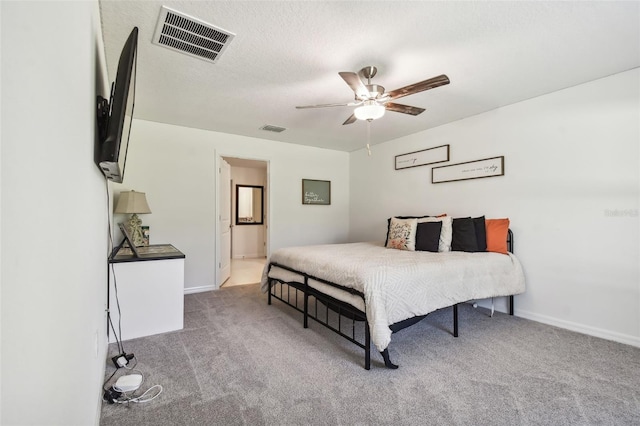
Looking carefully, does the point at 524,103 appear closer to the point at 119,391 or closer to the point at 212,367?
the point at 212,367

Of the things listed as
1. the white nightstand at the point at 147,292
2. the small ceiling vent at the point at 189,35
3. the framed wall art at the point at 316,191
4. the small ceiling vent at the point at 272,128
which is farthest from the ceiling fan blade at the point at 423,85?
the framed wall art at the point at 316,191

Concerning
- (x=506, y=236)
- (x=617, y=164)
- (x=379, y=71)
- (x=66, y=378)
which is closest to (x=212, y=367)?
(x=66, y=378)

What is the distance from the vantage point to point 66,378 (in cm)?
82

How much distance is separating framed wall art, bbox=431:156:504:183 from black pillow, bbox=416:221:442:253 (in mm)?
829

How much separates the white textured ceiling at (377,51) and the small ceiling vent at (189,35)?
0.17 feet

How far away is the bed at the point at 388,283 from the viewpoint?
2.16 meters

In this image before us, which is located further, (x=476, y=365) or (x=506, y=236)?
(x=506, y=236)

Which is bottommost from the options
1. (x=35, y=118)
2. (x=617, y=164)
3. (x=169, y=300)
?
(x=169, y=300)

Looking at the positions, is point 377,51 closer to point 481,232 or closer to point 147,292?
point 481,232

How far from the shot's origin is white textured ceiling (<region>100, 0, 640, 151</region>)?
1.91 meters

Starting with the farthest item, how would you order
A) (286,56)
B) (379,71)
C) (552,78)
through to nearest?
(552,78), (379,71), (286,56)

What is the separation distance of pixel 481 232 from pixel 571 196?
0.88 m

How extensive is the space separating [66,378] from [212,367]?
1.54 metres

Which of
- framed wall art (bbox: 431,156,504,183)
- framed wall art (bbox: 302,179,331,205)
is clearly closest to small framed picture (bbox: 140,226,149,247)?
framed wall art (bbox: 302,179,331,205)
